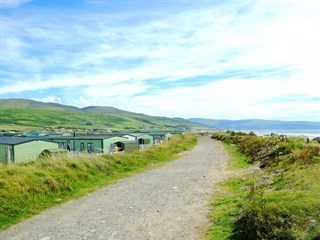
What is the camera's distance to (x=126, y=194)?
41.3 ft

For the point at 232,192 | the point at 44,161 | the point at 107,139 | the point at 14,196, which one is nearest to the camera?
the point at 14,196

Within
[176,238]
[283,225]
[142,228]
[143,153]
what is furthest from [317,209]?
[143,153]

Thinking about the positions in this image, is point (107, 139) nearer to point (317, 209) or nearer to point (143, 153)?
point (143, 153)

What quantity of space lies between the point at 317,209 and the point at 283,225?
83 centimetres

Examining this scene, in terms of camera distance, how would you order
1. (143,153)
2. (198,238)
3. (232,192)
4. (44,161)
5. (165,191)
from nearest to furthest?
(198,238) < (232,192) < (165,191) < (44,161) < (143,153)

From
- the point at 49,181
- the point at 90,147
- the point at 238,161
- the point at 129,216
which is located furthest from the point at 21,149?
the point at 129,216

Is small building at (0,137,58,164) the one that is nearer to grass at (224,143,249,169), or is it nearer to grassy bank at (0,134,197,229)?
grassy bank at (0,134,197,229)

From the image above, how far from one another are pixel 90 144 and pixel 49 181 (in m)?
31.2

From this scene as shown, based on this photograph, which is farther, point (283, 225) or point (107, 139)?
point (107, 139)

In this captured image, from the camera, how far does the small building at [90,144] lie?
4281 cm

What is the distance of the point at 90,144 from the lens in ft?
142

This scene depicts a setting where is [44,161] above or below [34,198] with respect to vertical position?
above

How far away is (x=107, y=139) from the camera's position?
44.3 metres

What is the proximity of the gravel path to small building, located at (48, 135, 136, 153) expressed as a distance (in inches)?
1142
